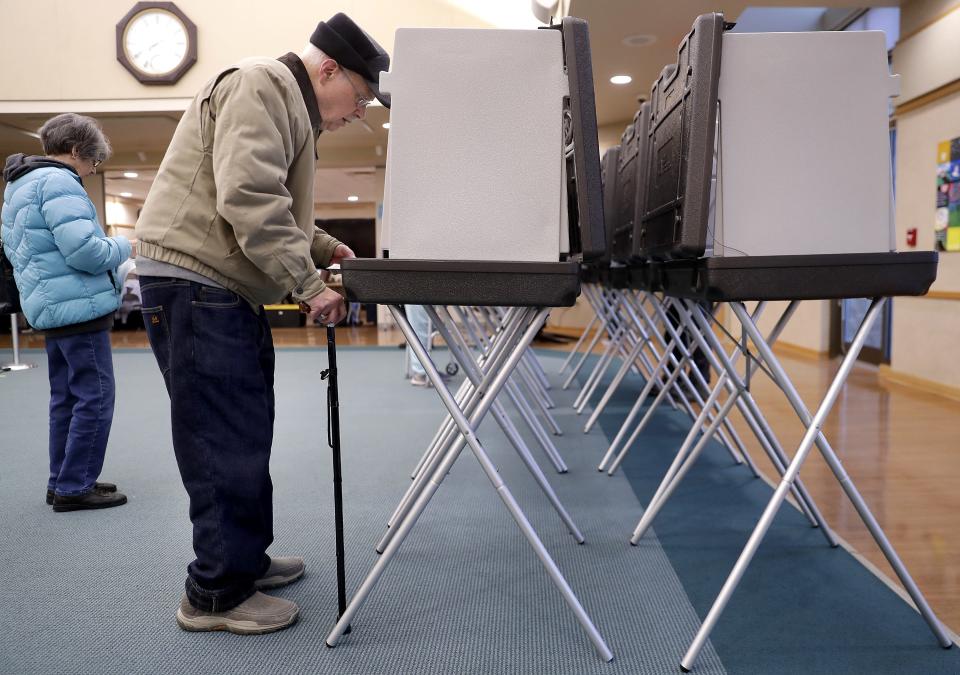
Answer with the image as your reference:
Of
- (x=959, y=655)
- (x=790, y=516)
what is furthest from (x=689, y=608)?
(x=790, y=516)

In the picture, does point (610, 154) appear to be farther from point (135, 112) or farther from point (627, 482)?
point (135, 112)

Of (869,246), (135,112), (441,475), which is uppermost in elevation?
(135,112)

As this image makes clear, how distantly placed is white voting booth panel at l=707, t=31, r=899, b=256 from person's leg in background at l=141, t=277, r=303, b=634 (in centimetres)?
101

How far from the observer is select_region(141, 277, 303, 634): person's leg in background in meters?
1.50

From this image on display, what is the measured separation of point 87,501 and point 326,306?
156cm

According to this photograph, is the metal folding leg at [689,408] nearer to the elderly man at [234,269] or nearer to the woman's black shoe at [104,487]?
the elderly man at [234,269]

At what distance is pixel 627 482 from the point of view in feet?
8.98

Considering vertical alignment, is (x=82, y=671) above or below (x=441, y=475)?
below

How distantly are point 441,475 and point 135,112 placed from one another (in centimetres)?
756

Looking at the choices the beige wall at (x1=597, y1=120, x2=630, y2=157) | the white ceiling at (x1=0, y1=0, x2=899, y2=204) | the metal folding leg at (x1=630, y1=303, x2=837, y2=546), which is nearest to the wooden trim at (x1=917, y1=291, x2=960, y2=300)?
the white ceiling at (x1=0, y1=0, x2=899, y2=204)

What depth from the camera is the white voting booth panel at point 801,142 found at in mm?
1390

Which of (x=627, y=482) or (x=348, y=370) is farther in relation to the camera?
(x=348, y=370)

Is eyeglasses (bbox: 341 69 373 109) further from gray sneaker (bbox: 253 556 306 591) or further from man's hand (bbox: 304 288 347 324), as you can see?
gray sneaker (bbox: 253 556 306 591)

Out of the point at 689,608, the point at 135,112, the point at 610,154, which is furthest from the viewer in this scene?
the point at 135,112
